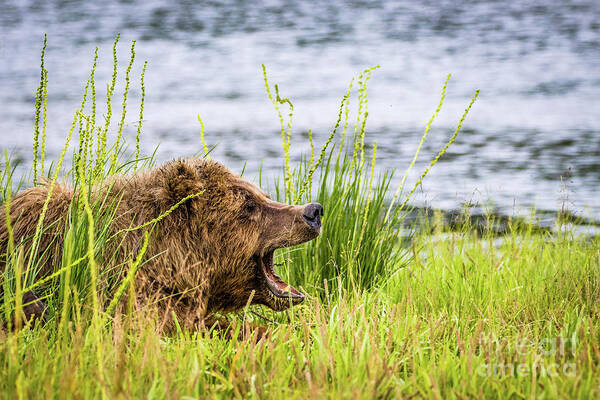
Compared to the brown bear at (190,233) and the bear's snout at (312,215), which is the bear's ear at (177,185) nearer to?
the brown bear at (190,233)

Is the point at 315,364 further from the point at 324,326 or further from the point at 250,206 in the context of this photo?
the point at 250,206

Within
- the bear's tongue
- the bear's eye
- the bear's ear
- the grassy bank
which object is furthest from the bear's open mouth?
the bear's ear

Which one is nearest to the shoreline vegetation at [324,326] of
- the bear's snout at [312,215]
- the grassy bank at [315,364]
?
the grassy bank at [315,364]

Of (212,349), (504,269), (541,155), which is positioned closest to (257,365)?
(212,349)

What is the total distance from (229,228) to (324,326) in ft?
3.84

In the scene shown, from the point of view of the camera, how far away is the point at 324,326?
10.4 feet

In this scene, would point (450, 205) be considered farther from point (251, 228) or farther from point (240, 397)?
point (240, 397)

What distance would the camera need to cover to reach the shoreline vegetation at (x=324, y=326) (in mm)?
2756

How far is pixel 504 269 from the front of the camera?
18.0 ft

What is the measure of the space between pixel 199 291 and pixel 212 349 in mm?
538

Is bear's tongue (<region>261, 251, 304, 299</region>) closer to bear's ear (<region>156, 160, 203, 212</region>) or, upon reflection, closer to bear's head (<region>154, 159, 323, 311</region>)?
bear's head (<region>154, 159, 323, 311</region>)

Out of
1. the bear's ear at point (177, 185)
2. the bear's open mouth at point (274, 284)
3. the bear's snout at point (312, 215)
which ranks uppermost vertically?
the bear's ear at point (177, 185)

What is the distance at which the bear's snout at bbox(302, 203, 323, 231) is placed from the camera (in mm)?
4203

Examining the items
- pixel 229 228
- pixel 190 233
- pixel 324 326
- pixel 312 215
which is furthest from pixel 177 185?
pixel 324 326
